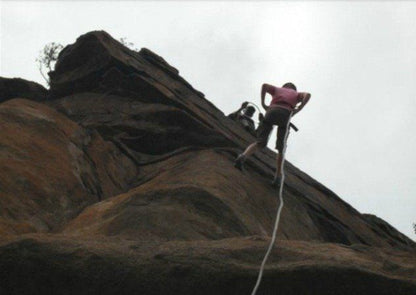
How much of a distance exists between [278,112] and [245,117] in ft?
19.7

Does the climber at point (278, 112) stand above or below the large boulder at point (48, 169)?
above

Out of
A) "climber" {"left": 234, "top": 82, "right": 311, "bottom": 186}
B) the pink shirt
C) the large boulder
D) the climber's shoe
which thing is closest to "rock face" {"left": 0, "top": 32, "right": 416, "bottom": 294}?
the large boulder

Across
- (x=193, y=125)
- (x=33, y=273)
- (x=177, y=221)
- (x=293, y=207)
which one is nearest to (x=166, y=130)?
(x=193, y=125)

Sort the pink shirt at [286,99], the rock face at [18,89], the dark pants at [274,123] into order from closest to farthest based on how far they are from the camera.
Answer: the dark pants at [274,123] → the pink shirt at [286,99] → the rock face at [18,89]

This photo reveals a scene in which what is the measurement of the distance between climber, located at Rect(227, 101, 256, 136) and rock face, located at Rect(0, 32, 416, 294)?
470 millimetres

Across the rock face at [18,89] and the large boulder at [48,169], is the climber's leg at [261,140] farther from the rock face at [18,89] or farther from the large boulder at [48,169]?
the rock face at [18,89]

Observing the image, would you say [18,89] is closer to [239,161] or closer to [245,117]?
[245,117]

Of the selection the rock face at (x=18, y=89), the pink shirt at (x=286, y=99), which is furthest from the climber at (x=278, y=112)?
the rock face at (x=18, y=89)

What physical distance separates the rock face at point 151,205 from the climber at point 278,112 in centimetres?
56

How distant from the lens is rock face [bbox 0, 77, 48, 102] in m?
16.3

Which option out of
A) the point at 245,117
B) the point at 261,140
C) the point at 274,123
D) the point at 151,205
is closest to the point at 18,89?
the point at 245,117

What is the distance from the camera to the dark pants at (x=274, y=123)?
11.9m

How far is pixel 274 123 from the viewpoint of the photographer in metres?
11.9

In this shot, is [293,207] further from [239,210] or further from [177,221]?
[177,221]
